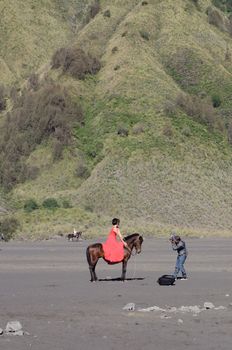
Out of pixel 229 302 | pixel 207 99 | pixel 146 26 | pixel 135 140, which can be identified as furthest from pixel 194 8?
pixel 229 302

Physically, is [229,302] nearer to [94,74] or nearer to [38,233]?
[38,233]

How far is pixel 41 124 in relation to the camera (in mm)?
85000

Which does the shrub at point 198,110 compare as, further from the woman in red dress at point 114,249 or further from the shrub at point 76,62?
the woman in red dress at point 114,249

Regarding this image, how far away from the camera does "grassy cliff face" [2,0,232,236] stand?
66.1 meters

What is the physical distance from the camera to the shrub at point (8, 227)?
53125mm

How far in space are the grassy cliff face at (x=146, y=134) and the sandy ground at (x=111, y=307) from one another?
31590mm

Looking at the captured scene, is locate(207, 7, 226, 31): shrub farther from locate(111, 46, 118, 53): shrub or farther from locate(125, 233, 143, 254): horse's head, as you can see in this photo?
locate(125, 233, 143, 254): horse's head

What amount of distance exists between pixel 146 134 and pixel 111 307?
2511 inches

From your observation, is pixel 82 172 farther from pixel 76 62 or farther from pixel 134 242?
pixel 134 242

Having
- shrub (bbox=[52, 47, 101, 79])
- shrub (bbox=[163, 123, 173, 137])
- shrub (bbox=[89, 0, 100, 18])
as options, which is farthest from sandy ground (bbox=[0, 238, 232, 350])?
shrub (bbox=[89, 0, 100, 18])

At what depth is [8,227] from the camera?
5512 cm

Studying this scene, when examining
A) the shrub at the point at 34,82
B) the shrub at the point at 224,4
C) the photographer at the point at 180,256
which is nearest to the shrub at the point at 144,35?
the shrub at the point at 34,82

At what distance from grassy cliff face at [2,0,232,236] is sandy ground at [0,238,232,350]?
31590 mm

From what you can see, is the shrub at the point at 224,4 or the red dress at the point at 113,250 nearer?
the red dress at the point at 113,250
